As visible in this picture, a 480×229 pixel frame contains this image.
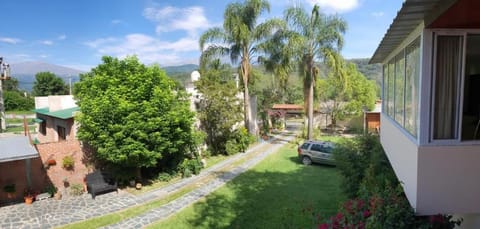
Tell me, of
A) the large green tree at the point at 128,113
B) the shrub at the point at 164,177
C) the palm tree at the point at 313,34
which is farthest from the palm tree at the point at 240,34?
the shrub at the point at 164,177

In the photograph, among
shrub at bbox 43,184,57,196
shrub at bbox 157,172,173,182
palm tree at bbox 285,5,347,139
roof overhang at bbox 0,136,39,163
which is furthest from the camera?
palm tree at bbox 285,5,347,139

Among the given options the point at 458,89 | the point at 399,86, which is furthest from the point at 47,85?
the point at 458,89

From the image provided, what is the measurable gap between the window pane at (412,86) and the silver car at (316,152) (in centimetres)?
1119

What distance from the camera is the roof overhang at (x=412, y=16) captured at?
347cm

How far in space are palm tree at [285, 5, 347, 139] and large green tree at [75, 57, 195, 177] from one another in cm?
1122

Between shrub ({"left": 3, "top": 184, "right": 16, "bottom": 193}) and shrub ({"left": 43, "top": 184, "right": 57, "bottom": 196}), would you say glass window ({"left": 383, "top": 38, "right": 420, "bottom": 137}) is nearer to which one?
shrub ({"left": 43, "top": 184, "right": 57, "bottom": 196})

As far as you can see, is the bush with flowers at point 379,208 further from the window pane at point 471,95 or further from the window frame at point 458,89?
the window pane at point 471,95

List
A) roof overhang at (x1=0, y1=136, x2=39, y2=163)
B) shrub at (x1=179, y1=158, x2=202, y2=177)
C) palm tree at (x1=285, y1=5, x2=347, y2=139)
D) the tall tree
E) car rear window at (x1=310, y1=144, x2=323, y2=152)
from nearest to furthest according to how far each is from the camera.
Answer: roof overhang at (x1=0, y1=136, x2=39, y2=163)
shrub at (x1=179, y1=158, x2=202, y2=177)
car rear window at (x1=310, y1=144, x2=323, y2=152)
palm tree at (x1=285, y1=5, x2=347, y2=139)
the tall tree

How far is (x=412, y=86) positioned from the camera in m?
4.82

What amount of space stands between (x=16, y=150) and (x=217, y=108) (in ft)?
34.3

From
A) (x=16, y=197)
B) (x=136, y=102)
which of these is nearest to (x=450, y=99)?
(x=136, y=102)

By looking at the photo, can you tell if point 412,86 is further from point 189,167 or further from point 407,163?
point 189,167

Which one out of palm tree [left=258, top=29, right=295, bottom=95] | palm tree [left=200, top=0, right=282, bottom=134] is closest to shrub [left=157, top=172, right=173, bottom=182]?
palm tree [left=200, top=0, right=282, bottom=134]

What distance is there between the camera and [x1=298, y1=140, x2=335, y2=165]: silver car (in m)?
16.2
